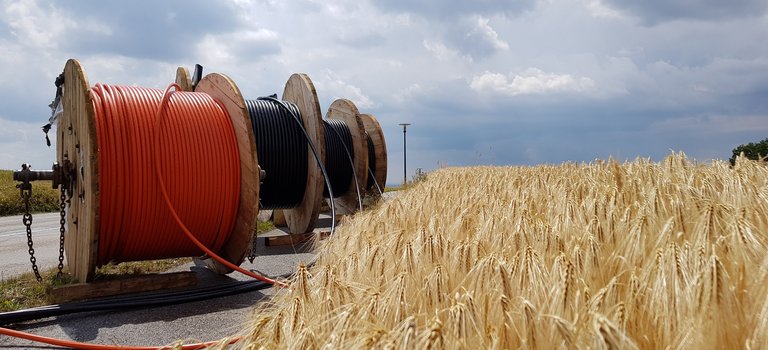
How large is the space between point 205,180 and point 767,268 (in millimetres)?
4834

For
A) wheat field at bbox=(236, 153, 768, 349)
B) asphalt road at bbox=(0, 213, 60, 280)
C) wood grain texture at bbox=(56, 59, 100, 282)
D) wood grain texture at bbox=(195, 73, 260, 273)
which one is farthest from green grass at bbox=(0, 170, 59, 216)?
wheat field at bbox=(236, 153, 768, 349)

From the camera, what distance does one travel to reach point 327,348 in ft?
6.27

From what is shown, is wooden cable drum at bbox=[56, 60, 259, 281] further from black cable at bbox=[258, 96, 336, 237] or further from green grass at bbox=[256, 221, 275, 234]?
green grass at bbox=[256, 221, 275, 234]

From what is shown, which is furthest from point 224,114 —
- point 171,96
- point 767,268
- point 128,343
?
point 767,268

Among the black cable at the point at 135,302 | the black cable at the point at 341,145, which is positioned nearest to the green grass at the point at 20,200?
the black cable at the point at 341,145

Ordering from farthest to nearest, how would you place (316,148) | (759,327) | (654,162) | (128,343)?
1. (316,148)
2. (654,162)
3. (128,343)
4. (759,327)

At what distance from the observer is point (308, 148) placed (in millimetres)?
8305

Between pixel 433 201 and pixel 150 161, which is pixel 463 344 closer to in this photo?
pixel 433 201

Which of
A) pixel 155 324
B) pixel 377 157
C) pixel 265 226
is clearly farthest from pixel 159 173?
pixel 377 157

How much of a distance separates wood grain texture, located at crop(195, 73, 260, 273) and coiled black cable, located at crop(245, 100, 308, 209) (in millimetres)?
1388

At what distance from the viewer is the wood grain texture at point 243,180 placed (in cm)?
592

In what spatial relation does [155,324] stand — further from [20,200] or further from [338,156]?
[20,200]

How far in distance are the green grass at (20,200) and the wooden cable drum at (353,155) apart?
9881mm

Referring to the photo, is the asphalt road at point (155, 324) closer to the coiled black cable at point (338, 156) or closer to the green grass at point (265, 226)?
the green grass at point (265, 226)
